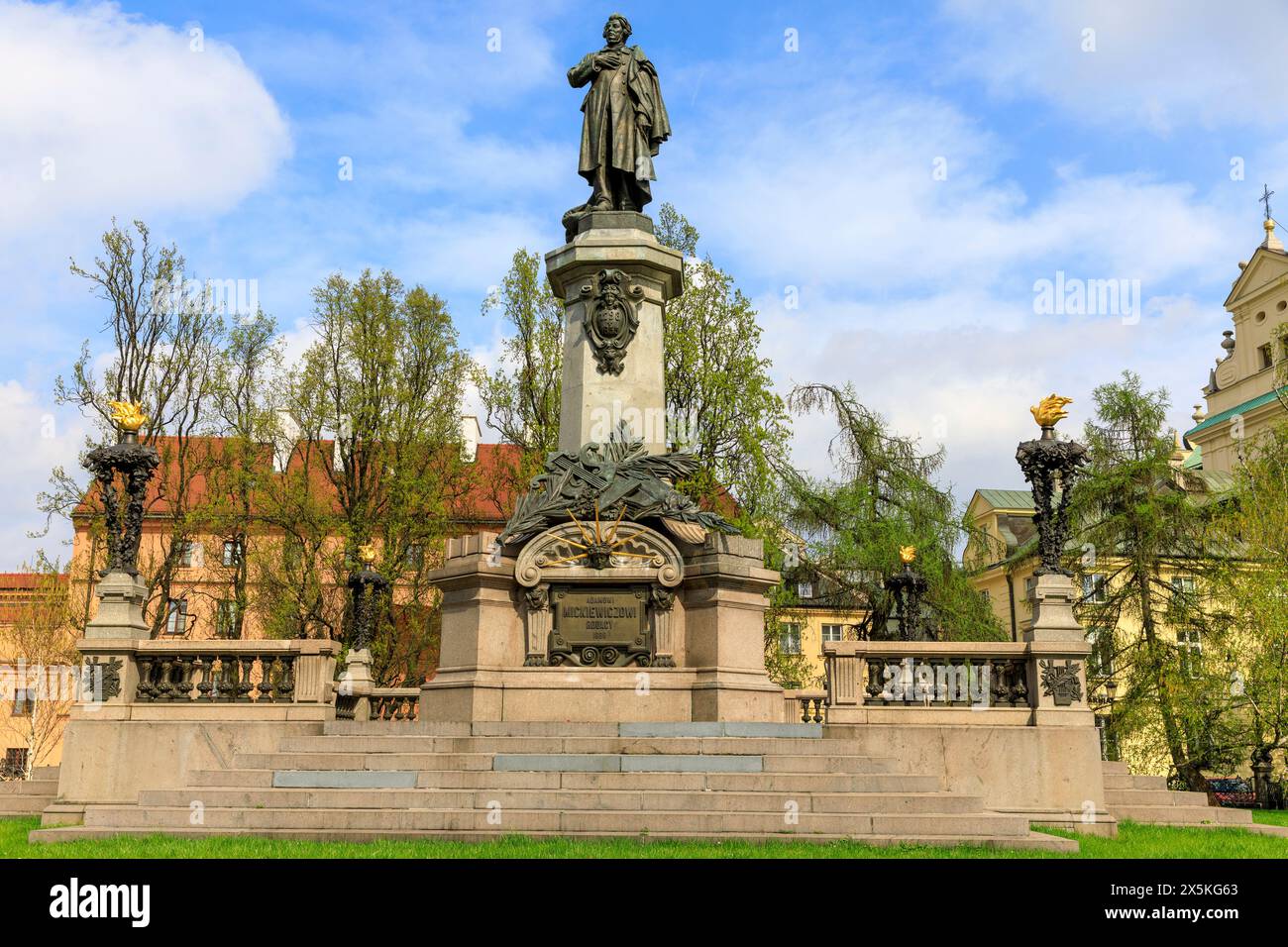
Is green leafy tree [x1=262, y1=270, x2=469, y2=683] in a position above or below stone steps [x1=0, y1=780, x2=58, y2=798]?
above

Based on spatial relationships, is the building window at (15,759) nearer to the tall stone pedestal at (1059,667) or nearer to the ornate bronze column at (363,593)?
the ornate bronze column at (363,593)

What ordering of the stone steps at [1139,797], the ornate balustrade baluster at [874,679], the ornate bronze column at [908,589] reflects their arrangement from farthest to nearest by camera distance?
the ornate bronze column at [908,589], the stone steps at [1139,797], the ornate balustrade baluster at [874,679]

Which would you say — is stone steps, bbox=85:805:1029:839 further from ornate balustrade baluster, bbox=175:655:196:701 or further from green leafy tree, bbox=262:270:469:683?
green leafy tree, bbox=262:270:469:683

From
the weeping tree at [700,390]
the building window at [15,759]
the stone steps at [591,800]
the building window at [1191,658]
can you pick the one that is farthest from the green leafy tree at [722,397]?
the building window at [15,759]

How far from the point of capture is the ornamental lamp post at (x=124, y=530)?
705 inches

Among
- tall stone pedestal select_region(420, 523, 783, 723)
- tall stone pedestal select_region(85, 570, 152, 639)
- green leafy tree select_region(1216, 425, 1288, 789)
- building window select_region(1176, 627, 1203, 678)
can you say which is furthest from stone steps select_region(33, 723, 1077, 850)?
building window select_region(1176, 627, 1203, 678)

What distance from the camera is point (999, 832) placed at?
11.2 meters

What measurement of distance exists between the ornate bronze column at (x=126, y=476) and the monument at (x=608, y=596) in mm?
6105

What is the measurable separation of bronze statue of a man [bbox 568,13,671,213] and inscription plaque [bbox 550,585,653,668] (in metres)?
6.26

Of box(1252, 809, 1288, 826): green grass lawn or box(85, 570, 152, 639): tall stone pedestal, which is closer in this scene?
box(85, 570, 152, 639): tall stone pedestal

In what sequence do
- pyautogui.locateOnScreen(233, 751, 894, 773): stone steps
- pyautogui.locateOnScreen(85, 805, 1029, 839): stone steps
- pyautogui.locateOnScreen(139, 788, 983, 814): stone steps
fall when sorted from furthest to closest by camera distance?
pyautogui.locateOnScreen(233, 751, 894, 773): stone steps → pyautogui.locateOnScreen(139, 788, 983, 814): stone steps → pyautogui.locateOnScreen(85, 805, 1029, 839): stone steps

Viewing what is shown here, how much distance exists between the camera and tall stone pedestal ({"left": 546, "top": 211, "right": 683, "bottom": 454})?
16875 millimetres

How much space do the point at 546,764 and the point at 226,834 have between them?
10.9 ft
